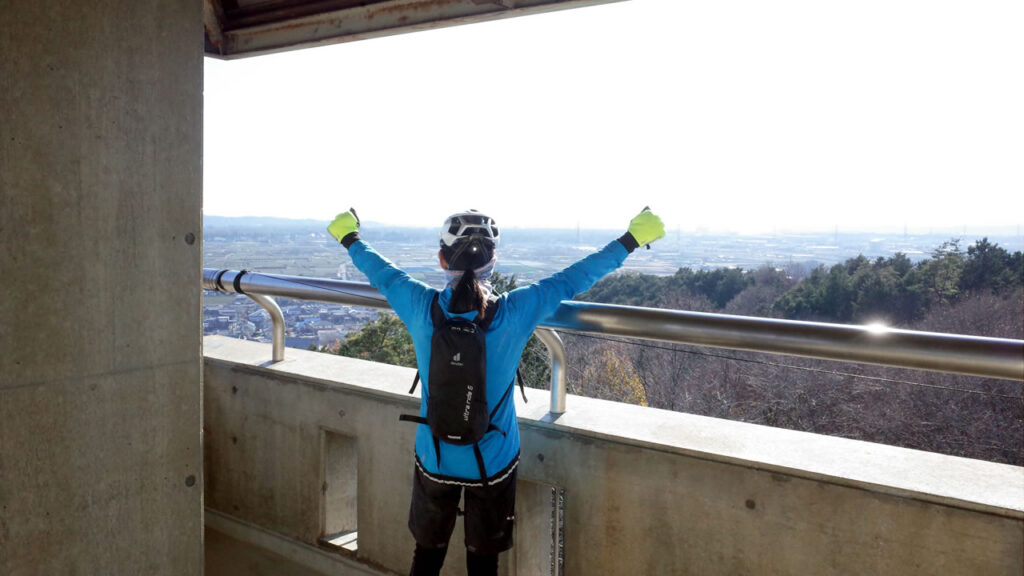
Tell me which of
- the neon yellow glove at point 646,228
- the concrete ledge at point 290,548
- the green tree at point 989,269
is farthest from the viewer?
the green tree at point 989,269

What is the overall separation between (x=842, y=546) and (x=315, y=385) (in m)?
2.53

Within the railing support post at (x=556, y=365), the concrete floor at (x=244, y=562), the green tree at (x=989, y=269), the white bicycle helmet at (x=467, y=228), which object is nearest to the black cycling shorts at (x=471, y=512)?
the railing support post at (x=556, y=365)

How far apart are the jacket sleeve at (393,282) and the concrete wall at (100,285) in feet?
2.07

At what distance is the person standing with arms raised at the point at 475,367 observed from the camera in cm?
251

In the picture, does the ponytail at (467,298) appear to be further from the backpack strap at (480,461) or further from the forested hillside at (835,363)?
the forested hillside at (835,363)

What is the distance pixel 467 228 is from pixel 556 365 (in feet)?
2.23

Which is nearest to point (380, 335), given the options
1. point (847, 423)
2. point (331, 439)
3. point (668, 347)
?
point (668, 347)

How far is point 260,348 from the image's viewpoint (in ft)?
14.7

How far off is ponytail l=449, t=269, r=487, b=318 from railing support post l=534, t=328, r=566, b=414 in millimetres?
386

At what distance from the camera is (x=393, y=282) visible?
2.83 metres

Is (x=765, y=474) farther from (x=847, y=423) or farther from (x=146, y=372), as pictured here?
(x=847, y=423)

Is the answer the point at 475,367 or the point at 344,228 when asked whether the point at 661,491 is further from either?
the point at 344,228

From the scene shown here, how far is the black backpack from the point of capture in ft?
8.12

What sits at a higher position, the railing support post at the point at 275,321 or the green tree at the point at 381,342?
the railing support post at the point at 275,321
